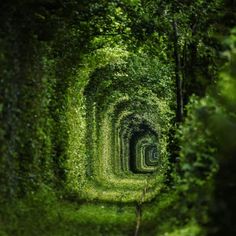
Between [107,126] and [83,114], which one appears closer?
[83,114]

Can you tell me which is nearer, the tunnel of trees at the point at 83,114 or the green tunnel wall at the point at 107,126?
the tunnel of trees at the point at 83,114

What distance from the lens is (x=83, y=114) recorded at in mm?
27047

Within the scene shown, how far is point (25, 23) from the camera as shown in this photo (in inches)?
592

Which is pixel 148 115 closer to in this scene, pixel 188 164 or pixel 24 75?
pixel 24 75

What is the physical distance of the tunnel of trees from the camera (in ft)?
31.7

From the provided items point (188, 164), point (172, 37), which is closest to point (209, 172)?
point (188, 164)

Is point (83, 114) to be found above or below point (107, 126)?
below

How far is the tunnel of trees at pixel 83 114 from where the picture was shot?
967cm

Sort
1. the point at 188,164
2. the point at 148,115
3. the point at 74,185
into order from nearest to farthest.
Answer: the point at 188,164 < the point at 74,185 < the point at 148,115

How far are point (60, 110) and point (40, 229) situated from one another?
731 cm

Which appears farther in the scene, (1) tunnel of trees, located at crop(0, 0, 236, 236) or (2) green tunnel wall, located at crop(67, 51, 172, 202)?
(2) green tunnel wall, located at crop(67, 51, 172, 202)

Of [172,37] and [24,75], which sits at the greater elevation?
[172,37]

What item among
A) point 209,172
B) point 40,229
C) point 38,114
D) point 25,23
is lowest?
point 40,229

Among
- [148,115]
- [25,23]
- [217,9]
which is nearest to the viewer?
[25,23]
